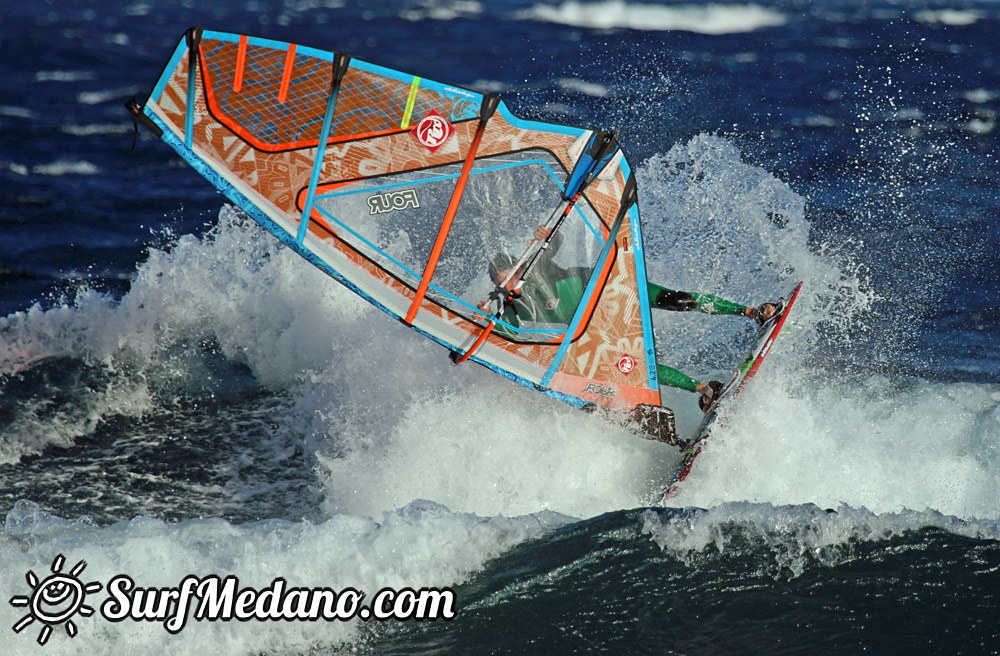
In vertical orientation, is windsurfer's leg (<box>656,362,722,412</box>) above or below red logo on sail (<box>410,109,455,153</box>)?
below

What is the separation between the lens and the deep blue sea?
5438mm

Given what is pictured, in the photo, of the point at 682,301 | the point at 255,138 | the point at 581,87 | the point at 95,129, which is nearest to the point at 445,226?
the point at 255,138

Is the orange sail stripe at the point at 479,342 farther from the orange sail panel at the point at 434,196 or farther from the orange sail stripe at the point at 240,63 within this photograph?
the orange sail stripe at the point at 240,63

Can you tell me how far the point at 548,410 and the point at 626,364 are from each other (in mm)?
771

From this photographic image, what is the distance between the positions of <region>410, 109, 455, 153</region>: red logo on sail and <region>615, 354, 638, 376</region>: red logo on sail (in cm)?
204

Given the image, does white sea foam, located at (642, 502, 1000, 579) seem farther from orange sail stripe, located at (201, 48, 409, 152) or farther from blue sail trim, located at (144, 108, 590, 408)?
orange sail stripe, located at (201, 48, 409, 152)

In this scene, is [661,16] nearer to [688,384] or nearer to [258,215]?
[688,384]

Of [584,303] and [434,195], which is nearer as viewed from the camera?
[434,195]

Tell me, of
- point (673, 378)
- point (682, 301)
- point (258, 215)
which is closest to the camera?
point (258, 215)

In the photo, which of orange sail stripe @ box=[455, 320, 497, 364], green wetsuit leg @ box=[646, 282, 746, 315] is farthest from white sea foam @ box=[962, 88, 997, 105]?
orange sail stripe @ box=[455, 320, 497, 364]

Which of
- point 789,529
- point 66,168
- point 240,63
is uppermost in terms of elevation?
point 240,63

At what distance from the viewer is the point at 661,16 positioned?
1847 centimetres

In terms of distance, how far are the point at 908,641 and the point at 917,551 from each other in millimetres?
838

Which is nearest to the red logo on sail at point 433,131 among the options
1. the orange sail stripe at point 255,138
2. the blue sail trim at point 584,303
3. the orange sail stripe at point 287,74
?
the orange sail stripe at point 255,138
